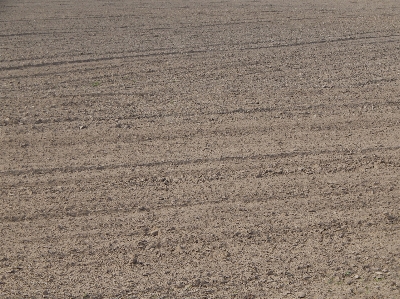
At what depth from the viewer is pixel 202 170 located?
6.82m

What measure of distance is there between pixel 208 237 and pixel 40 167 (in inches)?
92.8

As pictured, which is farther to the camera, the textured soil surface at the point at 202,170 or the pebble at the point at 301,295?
the textured soil surface at the point at 202,170

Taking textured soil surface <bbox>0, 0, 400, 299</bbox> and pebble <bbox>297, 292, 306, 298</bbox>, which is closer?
pebble <bbox>297, 292, 306, 298</bbox>

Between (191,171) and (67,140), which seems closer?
(191,171)

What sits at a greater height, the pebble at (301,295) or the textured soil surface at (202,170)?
the textured soil surface at (202,170)

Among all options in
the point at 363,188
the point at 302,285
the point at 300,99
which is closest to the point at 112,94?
the point at 300,99

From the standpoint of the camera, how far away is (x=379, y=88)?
9586 millimetres

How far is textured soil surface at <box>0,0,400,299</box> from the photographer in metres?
4.97

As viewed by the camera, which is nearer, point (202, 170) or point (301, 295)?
point (301, 295)

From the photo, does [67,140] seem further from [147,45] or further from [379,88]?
[147,45]

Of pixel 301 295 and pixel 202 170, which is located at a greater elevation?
pixel 202 170

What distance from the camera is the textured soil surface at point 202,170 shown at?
16.3ft

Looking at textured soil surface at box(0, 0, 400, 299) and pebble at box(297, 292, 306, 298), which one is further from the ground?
textured soil surface at box(0, 0, 400, 299)

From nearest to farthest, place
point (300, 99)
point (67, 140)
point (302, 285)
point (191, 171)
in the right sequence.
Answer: point (302, 285) < point (191, 171) < point (67, 140) < point (300, 99)
